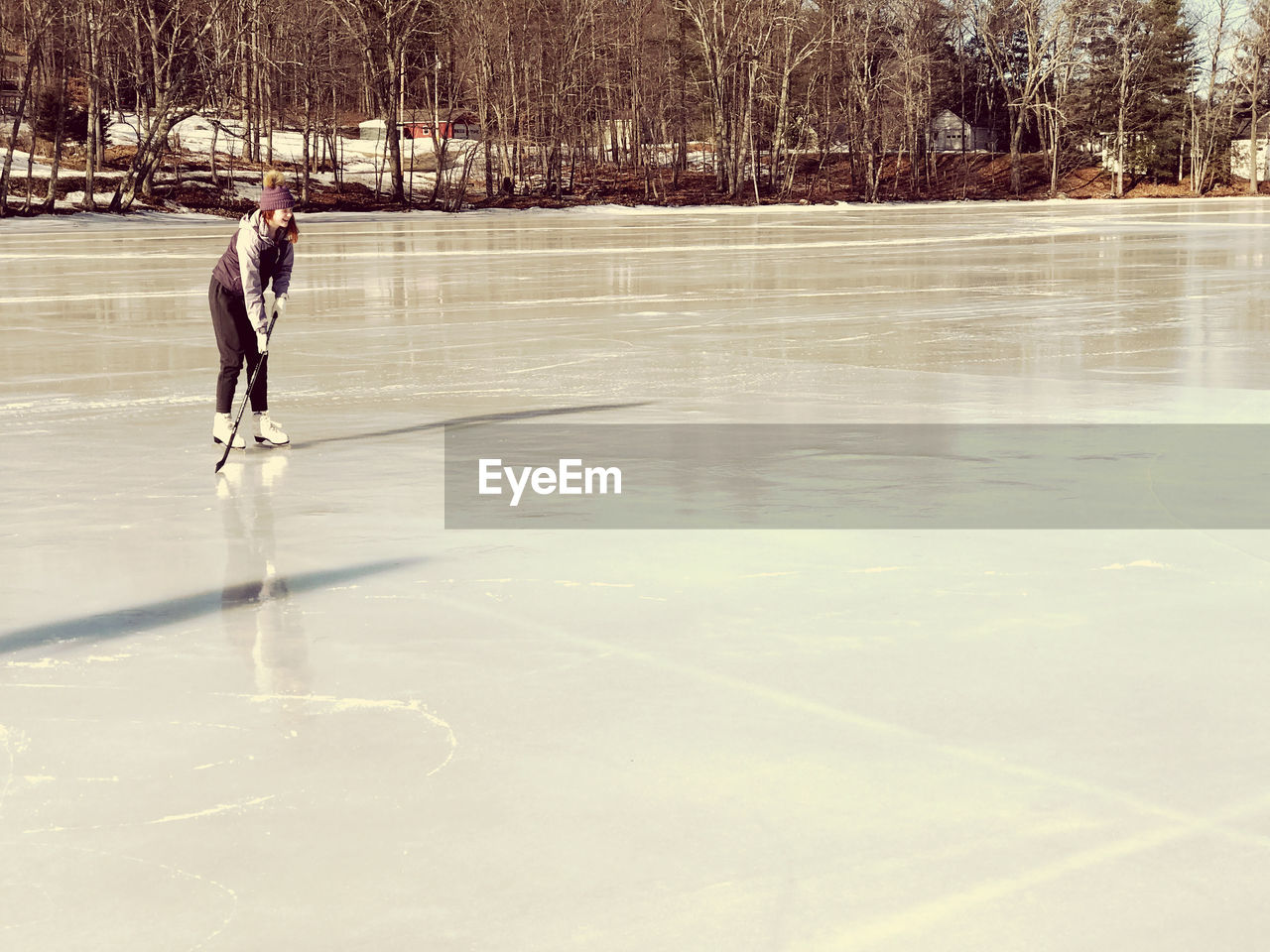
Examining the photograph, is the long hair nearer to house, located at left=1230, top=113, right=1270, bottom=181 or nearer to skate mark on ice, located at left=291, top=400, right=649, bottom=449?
skate mark on ice, located at left=291, top=400, right=649, bottom=449

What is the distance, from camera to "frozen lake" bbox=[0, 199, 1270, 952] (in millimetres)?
3453

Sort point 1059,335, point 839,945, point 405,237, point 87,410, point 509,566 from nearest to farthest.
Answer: point 839,945
point 509,566
point 87,410
point 1059,335
point 405,237

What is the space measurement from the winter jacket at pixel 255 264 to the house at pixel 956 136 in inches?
3958

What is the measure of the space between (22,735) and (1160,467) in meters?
5.83

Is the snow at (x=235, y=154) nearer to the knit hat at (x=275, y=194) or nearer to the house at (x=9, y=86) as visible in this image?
the house at (x=9, y=86)

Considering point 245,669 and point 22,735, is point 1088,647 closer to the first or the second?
point 245,669

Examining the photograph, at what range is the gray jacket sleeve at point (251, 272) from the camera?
9.48 metres

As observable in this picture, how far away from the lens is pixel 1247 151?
9575 cm

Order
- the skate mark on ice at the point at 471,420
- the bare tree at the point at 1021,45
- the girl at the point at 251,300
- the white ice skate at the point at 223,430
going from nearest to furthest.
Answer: the girl at the point at 251,300, the white ice skate at the point at 223,430, the skate mark on ice at the point at 471,420, the bare tree at the point at 1021,45

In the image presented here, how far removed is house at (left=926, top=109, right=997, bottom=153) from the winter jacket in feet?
330

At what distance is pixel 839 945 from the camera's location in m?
3.25

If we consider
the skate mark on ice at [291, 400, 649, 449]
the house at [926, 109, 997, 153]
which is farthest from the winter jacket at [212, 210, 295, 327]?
the house at [926, 109, 997, 153]

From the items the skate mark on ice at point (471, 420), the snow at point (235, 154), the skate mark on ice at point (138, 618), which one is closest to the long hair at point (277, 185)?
the skate mark on ice at point (471, 420)

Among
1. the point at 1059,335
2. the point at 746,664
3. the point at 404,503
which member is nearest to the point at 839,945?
the point at 746,664
